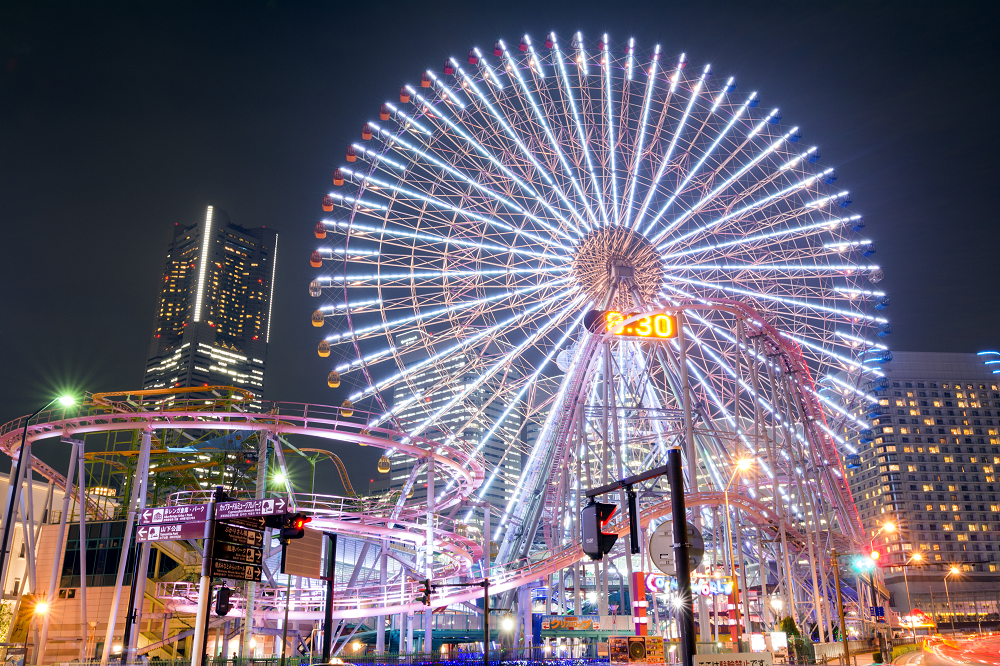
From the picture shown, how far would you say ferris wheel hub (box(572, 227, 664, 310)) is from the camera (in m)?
43.4

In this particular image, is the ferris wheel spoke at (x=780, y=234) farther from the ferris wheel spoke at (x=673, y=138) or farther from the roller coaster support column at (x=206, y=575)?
the roller coaster support column at (x=206, y=575)

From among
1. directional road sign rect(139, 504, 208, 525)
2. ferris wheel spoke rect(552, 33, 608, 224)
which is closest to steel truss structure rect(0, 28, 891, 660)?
ferris wheel spoke rect(552, 33, 608, 224)

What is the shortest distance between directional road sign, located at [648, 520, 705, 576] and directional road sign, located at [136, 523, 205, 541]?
9.62 metres

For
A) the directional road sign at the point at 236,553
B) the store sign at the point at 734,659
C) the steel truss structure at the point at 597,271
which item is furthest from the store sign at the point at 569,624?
the store sign at the point at 734,659

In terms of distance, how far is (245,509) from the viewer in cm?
1672

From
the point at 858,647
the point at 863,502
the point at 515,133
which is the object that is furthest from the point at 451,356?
the point at 863,502

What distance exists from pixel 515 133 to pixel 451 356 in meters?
12.2

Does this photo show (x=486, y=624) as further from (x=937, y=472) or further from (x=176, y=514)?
(x=937, y=472)

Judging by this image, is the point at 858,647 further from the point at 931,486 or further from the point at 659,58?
the point at 931,486

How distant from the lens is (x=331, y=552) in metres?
22.4

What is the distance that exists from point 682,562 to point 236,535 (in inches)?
443

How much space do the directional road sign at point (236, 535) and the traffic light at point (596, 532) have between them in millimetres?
9923

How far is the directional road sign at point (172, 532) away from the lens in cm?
1667

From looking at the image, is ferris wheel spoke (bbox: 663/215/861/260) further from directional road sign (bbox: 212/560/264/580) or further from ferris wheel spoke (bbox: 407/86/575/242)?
directional road sign (bbox: 212/560/264/580)
